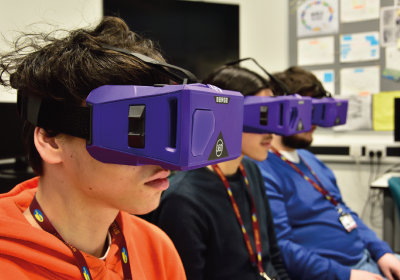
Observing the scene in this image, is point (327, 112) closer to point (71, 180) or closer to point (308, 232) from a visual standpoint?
point (308, 232)

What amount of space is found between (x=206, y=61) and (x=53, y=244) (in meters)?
2.21

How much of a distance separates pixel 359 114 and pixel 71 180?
9.58 ft

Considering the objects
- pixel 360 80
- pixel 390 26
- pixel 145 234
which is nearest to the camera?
pixel 145 234

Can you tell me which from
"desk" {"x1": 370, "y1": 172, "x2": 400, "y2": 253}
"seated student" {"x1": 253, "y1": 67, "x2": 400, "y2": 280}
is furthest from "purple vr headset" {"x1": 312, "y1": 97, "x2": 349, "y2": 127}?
"desk" {"x1": 370, "y1": 172, "x2": 400, "y2": 253}

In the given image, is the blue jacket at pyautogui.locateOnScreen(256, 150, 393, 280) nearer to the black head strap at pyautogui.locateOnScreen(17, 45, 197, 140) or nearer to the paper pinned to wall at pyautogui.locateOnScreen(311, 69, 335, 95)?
the black head strap at pyautogui.locateOnScreen(17, 45, 197, 140)

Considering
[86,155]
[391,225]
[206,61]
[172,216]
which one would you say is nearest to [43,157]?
[86,155]

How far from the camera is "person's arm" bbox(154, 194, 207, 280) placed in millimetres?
1050

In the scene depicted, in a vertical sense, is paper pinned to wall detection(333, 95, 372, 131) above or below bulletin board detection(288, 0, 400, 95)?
below

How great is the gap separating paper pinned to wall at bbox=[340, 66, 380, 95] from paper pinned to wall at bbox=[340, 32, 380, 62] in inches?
4.0

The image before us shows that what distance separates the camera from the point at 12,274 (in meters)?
0.59

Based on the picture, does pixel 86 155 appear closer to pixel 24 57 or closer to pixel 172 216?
pixel 24 57

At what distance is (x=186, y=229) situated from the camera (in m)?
1.06

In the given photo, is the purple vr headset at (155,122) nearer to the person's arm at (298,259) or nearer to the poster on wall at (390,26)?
the person's arm at (298,259)

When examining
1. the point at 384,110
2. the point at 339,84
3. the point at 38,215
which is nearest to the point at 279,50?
the point at 339,84
